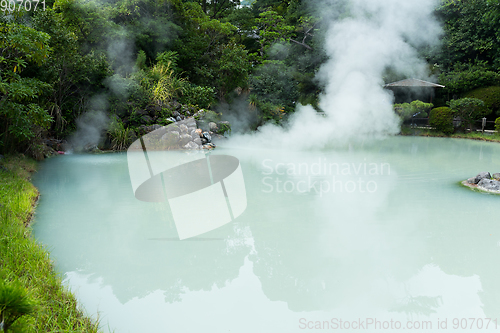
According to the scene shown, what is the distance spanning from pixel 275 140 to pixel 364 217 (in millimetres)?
7484

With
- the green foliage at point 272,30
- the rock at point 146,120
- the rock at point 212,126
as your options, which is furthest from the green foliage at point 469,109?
the rock at point 146,120

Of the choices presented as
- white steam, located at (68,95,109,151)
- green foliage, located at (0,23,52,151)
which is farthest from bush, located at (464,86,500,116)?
green foliage, located at (0,23,52,151)

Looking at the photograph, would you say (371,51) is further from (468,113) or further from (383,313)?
(383,313)

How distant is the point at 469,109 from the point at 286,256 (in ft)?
44.4

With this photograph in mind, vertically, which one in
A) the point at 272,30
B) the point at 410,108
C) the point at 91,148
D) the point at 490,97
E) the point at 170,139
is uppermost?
the point at 272,30

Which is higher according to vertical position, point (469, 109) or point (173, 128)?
point (469, 109)

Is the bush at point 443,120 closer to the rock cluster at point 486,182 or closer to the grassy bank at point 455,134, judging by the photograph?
the grassy bank at point 455,134

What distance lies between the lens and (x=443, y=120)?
45.5 feet

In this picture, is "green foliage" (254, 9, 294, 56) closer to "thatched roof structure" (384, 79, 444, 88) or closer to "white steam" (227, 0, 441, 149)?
"white steam" (227, 0, 441, 149)

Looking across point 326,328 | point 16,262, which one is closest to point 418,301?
point 326,328

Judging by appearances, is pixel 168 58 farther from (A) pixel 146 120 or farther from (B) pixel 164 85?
(A) pixel 146 120

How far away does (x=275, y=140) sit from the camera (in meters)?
11.5

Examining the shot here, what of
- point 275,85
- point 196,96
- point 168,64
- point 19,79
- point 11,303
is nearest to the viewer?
point 11,303

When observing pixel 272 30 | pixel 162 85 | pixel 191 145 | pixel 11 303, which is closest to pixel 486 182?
pixel 11 303
